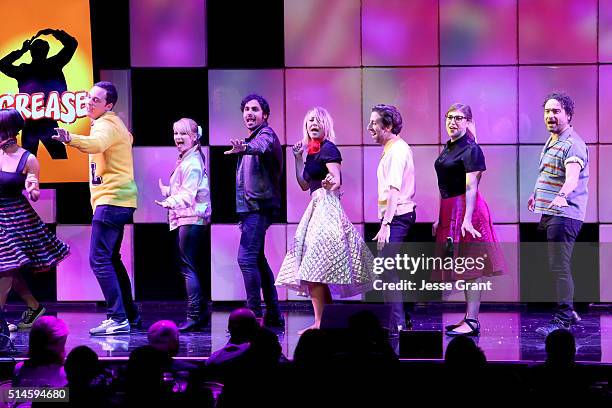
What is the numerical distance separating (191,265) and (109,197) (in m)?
A: 0.74

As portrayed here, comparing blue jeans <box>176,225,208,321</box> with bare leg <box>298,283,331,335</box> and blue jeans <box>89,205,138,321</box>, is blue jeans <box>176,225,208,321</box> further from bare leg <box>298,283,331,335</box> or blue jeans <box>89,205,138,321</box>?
bare leg <box>298,283,331,335</box>

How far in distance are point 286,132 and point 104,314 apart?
214 centimetres

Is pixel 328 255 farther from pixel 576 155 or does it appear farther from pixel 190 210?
pixel 576 155

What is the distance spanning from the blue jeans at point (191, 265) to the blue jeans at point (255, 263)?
1.06ft

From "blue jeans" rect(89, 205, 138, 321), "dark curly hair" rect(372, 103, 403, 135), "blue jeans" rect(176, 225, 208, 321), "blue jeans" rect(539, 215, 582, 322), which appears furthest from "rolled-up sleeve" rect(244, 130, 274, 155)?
"blue jeans" rect(539, 215, 582, 322)

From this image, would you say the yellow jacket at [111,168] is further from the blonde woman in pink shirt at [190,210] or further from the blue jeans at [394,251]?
the blue jeans at [394,251]

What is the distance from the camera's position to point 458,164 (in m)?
6.22

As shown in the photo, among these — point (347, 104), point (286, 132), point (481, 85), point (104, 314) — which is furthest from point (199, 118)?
point (481, 85)

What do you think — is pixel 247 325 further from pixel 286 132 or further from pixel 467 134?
pixel 286 132

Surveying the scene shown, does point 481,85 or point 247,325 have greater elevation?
point 481,85

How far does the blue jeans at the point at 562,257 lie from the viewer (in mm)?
6266

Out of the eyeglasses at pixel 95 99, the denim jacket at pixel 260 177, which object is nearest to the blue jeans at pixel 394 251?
the denim jacket at pixel 260 177

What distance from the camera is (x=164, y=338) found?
4.50 metres

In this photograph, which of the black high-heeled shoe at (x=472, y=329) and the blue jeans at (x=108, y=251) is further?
the blue jeans at (x=108, y=251)
